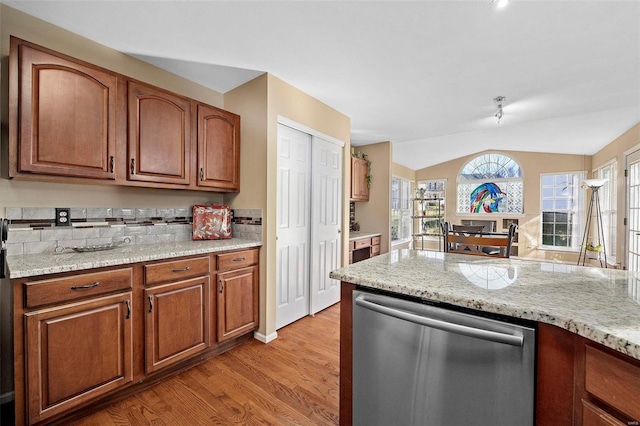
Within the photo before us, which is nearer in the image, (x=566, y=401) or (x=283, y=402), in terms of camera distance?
(x=566, y=401)

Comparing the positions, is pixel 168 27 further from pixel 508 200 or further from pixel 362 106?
pixel 508 200

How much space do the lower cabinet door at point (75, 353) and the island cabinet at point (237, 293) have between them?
64 centimetres

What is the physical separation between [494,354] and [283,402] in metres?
1.33

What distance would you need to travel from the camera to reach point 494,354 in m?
0.89

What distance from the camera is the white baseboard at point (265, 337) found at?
243 cm

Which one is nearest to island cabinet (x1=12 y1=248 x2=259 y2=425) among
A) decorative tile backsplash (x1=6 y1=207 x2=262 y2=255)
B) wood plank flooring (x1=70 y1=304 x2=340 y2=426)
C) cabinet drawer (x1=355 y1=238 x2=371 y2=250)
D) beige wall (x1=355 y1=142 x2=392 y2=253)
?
wood plank flooring (x1=70 y1=304 x2=340 y2=426)

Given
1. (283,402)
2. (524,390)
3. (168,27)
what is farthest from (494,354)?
(168,27)

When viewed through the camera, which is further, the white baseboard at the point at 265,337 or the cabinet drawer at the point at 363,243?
the cabinet drawer at the point at 363,243

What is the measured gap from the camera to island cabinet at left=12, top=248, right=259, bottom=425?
1.36m

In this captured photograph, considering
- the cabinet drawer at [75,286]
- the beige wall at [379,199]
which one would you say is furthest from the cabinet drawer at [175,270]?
the beige wall at [379,199]

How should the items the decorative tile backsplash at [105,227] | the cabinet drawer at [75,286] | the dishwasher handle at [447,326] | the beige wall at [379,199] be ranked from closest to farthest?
the dishwasher handle at [447,326]
the cabinet drawer at [75,286]
the decorative tile backsplash at [105,227]
the beige wall at [379,199]

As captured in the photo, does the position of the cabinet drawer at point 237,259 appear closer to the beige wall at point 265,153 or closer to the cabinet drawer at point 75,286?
the beige wall at point 265,153

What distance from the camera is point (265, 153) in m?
2.45

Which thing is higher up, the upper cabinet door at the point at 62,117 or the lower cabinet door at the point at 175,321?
the upper cabinet door at the point at 62,117
